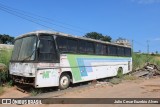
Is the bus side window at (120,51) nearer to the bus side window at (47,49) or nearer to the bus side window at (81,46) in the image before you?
the bus side window at (81,46)

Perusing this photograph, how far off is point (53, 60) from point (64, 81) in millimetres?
1430

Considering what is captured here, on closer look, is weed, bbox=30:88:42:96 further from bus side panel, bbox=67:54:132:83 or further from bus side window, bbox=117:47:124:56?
bus side window, bbox=117:47:124:56

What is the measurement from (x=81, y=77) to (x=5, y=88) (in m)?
4.38

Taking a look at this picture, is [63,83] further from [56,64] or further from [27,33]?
[27,33]

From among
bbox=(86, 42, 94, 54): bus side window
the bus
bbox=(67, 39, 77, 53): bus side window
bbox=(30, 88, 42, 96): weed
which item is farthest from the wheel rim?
bbox=(86, 42, 94, 54): bus side window

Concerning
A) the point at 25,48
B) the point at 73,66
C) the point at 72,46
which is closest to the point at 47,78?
the point at 25,48

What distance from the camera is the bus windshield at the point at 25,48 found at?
42.9 feet

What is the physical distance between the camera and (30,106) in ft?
34.2

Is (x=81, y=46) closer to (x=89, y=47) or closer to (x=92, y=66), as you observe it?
(x=89, y=47)

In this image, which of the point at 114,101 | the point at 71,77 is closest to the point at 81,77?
the point at 71,77

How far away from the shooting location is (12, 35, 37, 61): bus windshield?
13.1 m

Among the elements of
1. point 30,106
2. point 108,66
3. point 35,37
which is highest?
point 35,37

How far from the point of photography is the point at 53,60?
13781 mm

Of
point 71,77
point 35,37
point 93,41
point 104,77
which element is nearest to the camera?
point 35,37
